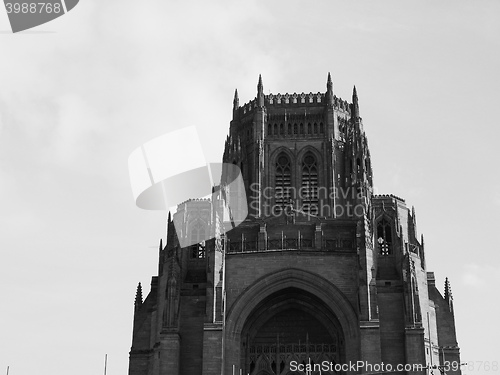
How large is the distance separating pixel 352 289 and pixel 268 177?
14661 mm

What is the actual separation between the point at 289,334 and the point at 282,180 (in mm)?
13825

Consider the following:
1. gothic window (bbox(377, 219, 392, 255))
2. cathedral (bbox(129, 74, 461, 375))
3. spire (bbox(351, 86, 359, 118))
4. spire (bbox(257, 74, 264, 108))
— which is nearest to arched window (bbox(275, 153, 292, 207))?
cathedral (bbox(129, 74, 461, 375))

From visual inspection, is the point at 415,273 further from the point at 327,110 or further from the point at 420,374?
the point at 327,110

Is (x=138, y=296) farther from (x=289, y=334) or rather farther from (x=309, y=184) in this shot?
(x=309, y=184)

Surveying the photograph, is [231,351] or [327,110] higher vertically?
[327,110]

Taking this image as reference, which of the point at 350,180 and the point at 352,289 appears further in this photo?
the point at 350,180

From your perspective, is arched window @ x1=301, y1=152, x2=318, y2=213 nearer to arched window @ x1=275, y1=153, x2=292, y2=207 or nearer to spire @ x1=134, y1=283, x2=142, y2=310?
arched window @ x1=275, y1=153, x2=292, y2=207

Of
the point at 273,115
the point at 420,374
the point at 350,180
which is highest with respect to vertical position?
the point at 273,115

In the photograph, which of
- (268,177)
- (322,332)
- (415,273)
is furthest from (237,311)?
(268,177)

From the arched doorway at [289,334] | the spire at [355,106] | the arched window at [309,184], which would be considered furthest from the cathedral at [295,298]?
the spire at [355,106]

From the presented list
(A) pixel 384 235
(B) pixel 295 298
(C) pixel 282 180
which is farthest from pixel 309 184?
(B) pixel 295 298

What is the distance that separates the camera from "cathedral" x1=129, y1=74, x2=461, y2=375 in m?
46.2

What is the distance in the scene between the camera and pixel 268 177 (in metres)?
59.5

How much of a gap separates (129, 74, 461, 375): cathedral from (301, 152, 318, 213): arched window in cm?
284
